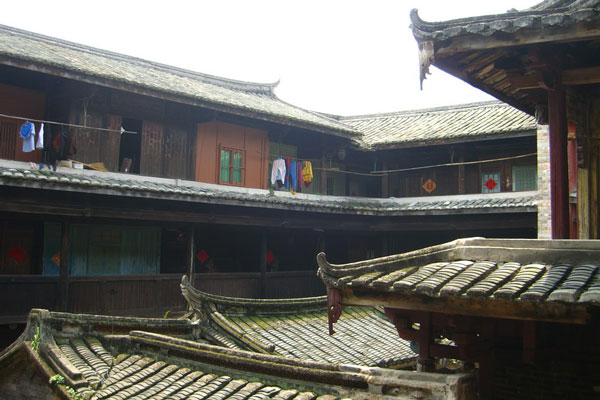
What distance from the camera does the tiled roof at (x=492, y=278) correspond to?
4.05 metres

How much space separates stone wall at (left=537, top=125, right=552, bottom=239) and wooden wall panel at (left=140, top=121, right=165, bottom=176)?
8.32 m

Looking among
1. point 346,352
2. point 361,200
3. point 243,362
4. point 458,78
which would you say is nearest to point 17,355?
point 243,362

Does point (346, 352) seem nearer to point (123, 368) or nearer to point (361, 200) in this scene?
point (123, 368)

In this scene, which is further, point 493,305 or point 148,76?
point 148,76

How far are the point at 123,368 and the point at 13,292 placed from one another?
20.5 feet

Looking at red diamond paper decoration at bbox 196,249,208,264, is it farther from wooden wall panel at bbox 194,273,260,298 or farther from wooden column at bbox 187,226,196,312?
wooden column at bbox 187,226,196,312

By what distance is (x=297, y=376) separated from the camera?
5.12 metres

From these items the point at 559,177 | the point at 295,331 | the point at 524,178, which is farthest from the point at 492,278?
the point at 524,178

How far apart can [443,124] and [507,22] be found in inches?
574

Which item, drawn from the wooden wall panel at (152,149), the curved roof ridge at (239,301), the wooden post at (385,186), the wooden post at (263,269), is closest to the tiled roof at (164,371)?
the curved roof ridge at (239,301)

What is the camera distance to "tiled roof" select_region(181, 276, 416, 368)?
33.7 feet

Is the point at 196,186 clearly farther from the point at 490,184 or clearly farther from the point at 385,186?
the point at 490,184

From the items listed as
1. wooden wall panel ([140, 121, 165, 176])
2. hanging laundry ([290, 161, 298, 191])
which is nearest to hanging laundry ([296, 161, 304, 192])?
hanging laundry ([290, 161, 298, 191])

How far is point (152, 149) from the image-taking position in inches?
593
